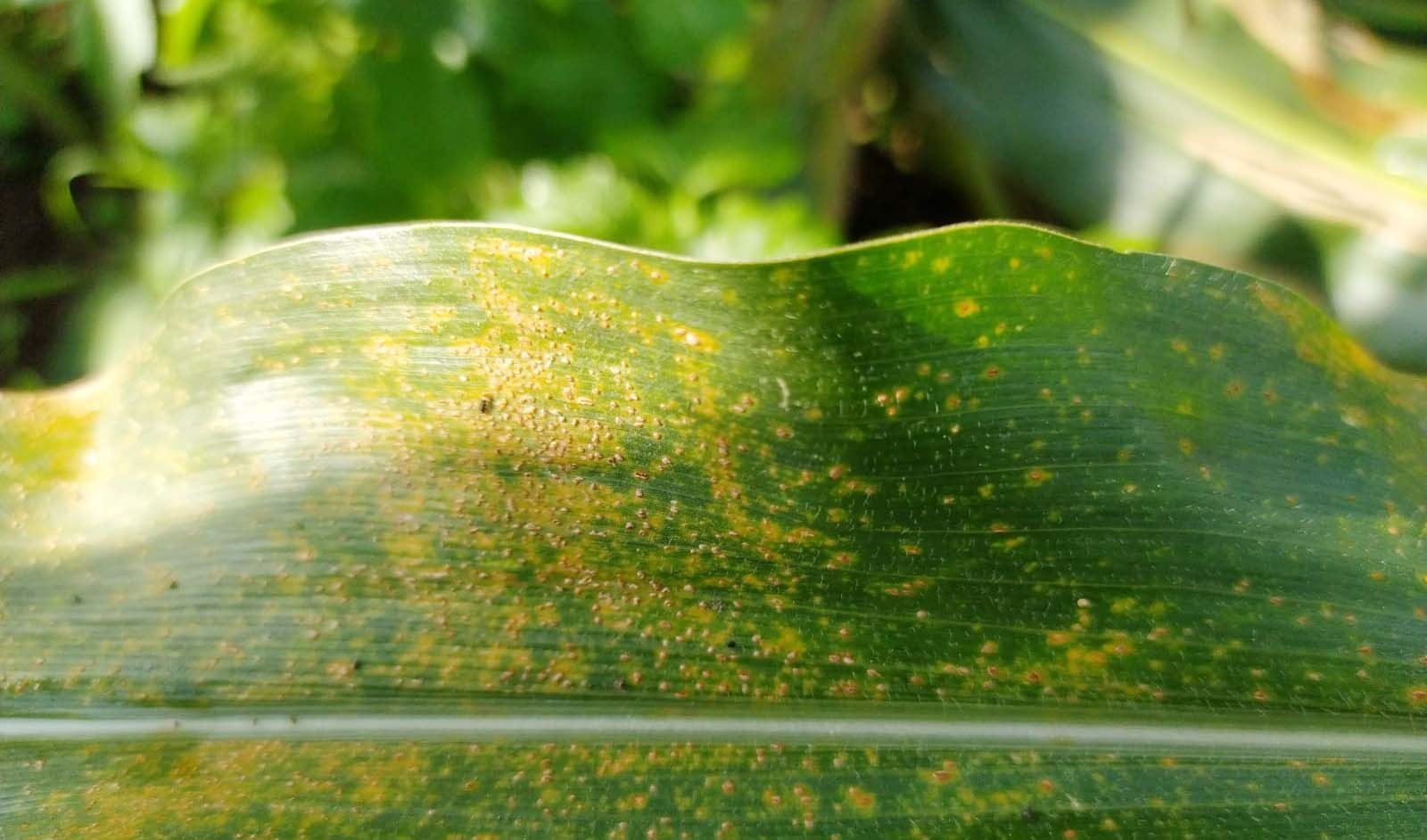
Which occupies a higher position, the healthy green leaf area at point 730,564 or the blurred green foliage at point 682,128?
the blurred green foliage at point 682,128

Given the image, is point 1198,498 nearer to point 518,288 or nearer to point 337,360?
point 518,288

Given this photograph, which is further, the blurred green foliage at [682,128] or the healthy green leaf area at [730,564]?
the blurred green foliage at [682,128]

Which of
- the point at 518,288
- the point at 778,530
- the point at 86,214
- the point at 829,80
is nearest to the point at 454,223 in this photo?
the point at 518,288

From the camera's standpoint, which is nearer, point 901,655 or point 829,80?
point 901,655

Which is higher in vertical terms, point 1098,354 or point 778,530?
point 1098,354

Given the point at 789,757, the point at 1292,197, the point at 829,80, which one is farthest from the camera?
the point at 829,80

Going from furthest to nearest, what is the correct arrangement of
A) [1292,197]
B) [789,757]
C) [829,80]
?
[829,80] < [1292,197] < [789,757]
